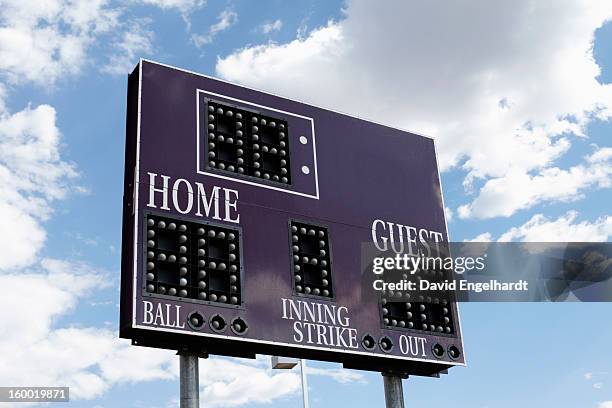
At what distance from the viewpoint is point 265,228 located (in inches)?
661

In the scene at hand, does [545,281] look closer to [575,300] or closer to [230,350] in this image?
[575,300]

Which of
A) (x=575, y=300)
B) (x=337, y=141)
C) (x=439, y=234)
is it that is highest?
(x=337, y=141)

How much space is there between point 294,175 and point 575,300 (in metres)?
6.65

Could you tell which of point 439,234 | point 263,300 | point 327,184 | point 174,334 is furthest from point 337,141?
point 174,334

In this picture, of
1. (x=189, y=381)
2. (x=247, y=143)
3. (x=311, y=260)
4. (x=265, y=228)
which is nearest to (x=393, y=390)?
(x=311, y=260)

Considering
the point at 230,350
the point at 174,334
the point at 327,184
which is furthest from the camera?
the point at 327,184

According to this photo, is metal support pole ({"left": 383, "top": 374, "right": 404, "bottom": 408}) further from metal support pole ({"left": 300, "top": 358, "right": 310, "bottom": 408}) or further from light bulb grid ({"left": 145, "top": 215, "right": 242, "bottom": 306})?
metal support pole ({"left": 300, "top": 358, "right": 310, "bottom": 408})

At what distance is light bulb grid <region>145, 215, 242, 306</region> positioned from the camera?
49.8 feet

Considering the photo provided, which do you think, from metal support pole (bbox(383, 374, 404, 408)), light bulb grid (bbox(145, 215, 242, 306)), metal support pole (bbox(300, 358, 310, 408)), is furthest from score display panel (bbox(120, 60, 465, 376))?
metal support pole (bbox(300, 358, 310, 408))

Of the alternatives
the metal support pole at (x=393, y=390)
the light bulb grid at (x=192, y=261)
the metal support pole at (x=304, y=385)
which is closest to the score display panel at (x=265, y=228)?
the light bulb grid at (x=192, y=261)

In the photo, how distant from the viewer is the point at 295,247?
1702cm

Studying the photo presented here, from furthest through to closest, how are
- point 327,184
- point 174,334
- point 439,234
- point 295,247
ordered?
1. point 439,234
2. point 327,184
3. point 295,247
4. point 174,334

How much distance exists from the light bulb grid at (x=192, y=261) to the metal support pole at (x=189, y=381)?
3.37 ft

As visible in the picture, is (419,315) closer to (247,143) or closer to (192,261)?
(247,143)
